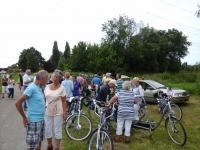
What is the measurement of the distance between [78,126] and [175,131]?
9.01 ft

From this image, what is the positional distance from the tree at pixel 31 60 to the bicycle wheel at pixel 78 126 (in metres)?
88.7

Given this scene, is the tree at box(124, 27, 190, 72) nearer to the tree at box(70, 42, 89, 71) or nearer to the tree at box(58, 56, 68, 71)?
the tree at box(70, 42, 89, 71)

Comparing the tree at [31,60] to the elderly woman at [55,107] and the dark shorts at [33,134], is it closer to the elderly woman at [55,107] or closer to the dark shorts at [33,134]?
the elderly woman at [55,107]

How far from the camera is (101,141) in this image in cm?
817

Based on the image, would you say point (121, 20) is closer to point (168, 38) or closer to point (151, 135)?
point (168, 38)

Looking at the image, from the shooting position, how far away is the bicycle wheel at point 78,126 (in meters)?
10.8

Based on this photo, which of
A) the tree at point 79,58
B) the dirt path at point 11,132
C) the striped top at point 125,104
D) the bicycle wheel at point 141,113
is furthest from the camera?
the tree at point 79,58

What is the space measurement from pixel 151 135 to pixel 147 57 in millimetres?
64621

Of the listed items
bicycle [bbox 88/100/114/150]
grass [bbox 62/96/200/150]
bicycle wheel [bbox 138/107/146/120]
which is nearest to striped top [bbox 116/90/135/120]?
grass [bbox 62/96/200/150]

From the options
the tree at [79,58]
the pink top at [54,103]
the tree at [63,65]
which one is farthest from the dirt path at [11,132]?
the tree at [63,65]

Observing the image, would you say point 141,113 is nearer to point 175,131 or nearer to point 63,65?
point 175,131

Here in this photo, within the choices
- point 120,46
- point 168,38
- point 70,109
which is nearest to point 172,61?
point 168,38

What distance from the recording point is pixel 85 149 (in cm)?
941

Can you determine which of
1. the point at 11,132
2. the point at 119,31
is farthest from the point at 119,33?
the point at 11,132
